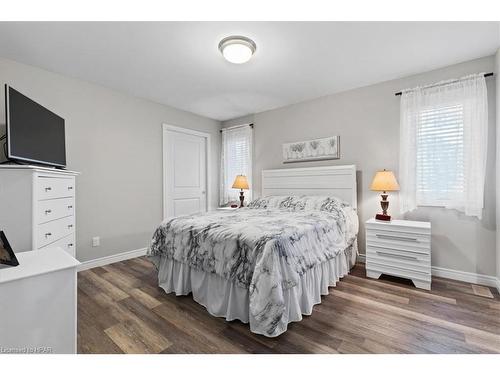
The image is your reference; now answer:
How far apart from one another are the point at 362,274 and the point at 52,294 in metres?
2.83

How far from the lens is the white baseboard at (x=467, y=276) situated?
94.8 inches

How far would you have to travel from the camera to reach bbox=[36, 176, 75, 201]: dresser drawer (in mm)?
1903

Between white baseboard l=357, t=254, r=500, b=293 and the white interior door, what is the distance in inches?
142

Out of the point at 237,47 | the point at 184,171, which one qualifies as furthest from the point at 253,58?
the point at 184,171

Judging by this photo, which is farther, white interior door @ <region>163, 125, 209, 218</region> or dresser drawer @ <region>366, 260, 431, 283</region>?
white interior door @ <region>163, 125, 209, 218</region>

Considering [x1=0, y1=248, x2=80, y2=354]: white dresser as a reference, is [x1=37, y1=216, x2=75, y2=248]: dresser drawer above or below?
above

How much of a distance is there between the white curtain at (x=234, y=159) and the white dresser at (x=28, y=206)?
2.85 m

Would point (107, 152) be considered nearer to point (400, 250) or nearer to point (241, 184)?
point (241, 184)

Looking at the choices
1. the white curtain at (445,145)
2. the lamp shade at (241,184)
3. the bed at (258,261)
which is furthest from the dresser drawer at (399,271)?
the lamp shade at (241,184)

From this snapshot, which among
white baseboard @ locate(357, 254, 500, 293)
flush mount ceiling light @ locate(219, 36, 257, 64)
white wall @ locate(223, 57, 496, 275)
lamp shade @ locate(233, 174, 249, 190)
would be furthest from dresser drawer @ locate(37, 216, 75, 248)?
white baseboard @ locate(357, 254, 500, 293)

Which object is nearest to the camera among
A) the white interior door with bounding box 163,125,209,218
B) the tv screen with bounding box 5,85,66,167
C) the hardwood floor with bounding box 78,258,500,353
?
the hardwood floor with bounding box 78,258,500,353

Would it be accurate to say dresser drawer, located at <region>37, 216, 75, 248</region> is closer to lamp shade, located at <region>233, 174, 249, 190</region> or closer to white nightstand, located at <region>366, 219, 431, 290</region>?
lamp shade, located at <region>233, 174, 249, 190</region>

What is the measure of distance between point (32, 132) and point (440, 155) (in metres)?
4.08
